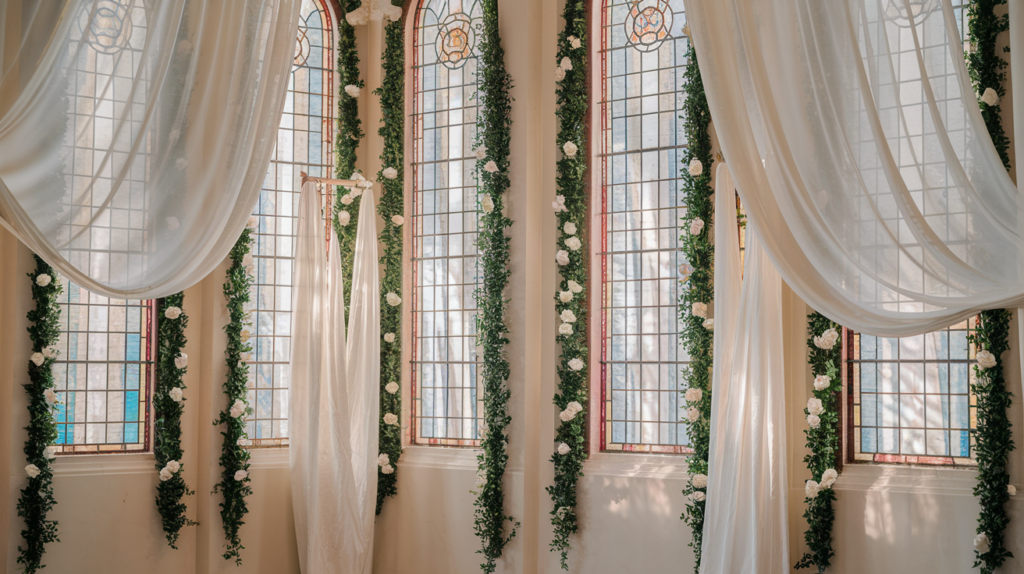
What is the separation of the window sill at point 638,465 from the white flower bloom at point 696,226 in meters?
1.54

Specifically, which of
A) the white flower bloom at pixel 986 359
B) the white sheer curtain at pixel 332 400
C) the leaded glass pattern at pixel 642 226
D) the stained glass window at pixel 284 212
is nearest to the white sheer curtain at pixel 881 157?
the white flower bloom at pixel 986 359

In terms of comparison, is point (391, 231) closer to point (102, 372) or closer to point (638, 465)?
point (102, 372)

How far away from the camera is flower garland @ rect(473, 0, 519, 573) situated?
20.9 ft

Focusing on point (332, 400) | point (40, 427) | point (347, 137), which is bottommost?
point (40, 427)

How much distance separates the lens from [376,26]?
727cm

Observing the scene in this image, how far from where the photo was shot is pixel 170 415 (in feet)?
20.6

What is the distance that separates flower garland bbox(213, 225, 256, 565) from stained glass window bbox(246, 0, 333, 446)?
212 millimetres

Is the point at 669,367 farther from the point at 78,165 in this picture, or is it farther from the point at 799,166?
the point at 78,165

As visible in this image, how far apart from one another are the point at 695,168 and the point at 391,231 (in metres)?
2.52

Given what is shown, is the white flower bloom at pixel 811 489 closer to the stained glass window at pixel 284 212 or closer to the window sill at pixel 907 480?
the window sill at pixel 907 480

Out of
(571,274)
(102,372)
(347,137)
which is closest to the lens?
(102,372)

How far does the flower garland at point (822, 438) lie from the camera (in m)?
5.29

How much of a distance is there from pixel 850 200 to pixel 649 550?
3452 mm

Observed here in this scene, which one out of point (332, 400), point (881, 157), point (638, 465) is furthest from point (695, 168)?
point (332, 400)
